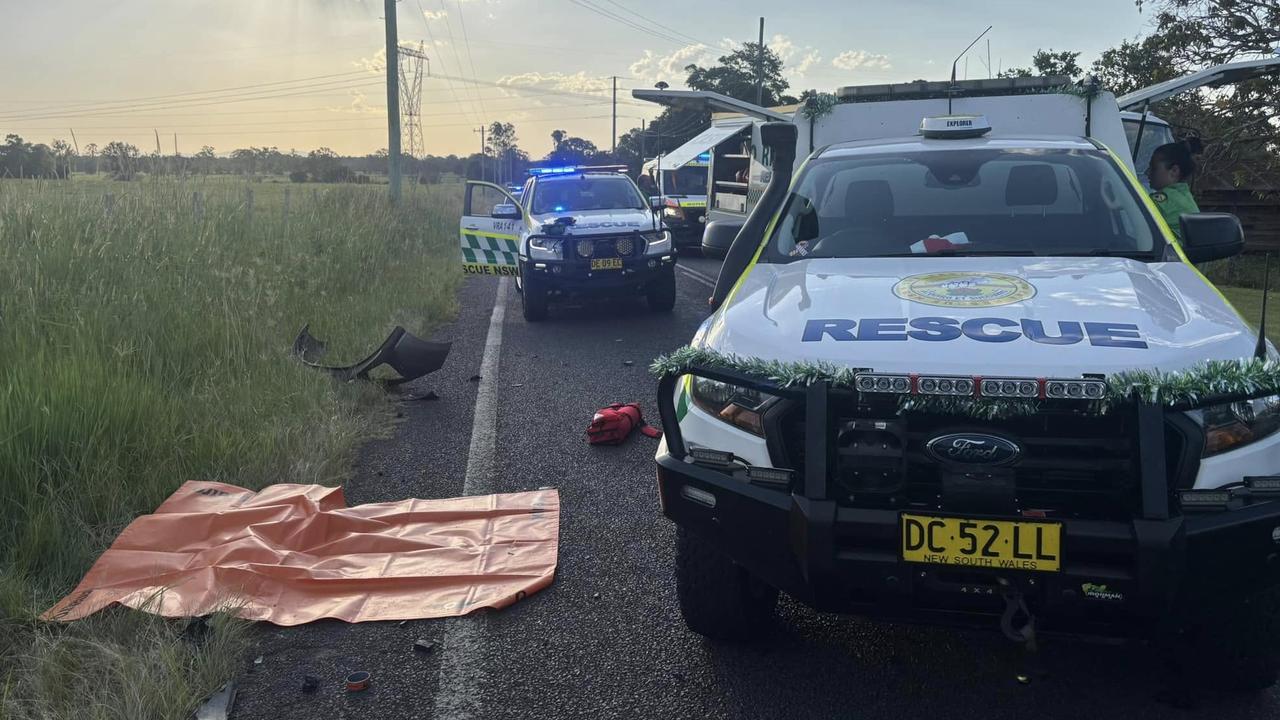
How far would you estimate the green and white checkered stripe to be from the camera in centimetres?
1224

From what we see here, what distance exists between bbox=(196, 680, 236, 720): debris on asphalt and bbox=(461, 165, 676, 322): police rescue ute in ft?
27.2

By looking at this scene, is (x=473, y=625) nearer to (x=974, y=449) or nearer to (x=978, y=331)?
(x=974, y=449)

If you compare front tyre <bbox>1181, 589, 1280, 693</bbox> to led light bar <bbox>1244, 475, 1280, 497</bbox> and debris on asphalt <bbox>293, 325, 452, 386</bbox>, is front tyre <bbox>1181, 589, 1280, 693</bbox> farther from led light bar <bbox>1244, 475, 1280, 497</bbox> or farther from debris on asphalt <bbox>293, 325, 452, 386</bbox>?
debris on asphalt <bbox>293, 325, 452, 386</bbox>

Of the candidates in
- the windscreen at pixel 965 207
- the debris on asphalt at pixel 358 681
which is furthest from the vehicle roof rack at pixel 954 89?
the debris on asphalt at pixel 358 681

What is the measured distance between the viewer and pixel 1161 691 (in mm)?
3105

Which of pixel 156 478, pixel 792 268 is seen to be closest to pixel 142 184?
pixel 156 478

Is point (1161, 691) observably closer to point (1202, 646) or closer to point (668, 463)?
point (1202, 646)

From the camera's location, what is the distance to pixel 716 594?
3297mm

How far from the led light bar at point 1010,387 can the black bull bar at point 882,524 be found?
22 cm

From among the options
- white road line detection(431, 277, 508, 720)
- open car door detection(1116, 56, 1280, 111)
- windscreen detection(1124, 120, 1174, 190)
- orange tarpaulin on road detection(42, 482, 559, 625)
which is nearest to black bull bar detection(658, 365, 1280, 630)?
white road line detection(431, 277, 508, 720)

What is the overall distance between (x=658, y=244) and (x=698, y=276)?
18.2ft

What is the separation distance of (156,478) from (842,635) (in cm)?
350

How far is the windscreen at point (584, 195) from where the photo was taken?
12.4 meters

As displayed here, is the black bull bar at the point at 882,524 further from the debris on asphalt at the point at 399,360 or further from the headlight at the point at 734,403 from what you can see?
the debris on asphalt at the point at 399,360
